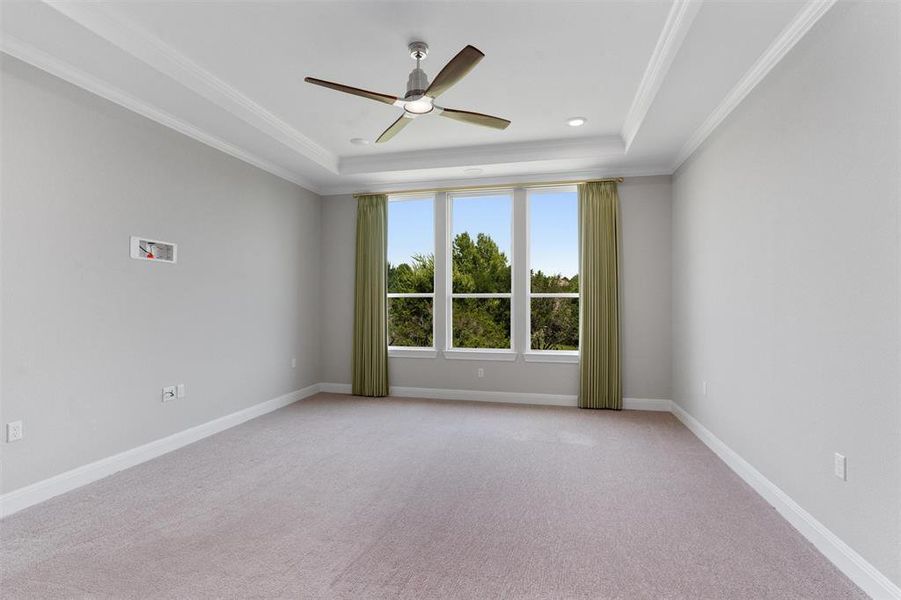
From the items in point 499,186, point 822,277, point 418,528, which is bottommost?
point 418,528

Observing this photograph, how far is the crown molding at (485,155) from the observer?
4.53 meters

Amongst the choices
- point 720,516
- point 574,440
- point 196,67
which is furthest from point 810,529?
point 196,67

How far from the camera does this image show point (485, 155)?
188 inches

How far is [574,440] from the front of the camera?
12.8 feet

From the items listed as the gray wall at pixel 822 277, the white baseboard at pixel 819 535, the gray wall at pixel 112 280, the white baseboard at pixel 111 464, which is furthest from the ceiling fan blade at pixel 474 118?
the white baseboard at pixel 111 464

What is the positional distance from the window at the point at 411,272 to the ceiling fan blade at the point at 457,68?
10.2 ft

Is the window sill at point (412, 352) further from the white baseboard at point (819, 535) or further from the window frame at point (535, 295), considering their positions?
the white baseboard at point (819, 535)

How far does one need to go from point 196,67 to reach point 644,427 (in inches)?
191

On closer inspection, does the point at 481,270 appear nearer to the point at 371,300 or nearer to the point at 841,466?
the point at 371,300

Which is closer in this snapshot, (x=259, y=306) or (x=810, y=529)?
(x=810, y=529)

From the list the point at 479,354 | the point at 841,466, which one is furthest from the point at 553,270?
the point at 841,466

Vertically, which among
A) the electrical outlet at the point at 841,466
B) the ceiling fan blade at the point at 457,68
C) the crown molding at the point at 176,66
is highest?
the crown molding at the point at 176,66

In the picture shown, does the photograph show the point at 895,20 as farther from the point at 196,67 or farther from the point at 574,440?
the point at 196,67

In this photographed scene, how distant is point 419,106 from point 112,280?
2532mm
